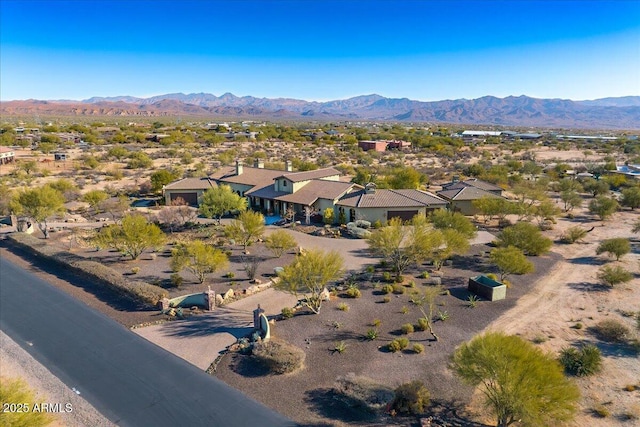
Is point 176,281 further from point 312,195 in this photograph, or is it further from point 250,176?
point 250,176

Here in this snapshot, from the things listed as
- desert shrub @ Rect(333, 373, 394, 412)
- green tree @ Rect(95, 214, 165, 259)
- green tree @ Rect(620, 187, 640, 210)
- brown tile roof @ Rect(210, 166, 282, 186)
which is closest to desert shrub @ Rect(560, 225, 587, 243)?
green tree @ Rect(620, 187, 640, 210)

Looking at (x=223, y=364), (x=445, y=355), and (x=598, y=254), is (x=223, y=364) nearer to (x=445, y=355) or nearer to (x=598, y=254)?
(x=445, y=355)

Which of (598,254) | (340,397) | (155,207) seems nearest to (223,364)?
(340,397)

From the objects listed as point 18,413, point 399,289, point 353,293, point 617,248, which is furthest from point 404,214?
point 18,413

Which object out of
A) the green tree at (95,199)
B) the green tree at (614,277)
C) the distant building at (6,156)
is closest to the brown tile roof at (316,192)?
the green tree at (95,199)

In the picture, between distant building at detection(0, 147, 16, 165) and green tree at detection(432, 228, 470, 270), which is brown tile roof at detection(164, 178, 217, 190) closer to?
green tree at detection(432, 228, 470, 270)

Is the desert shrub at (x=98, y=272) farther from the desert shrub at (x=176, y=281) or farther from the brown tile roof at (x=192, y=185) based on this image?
the brown tile roof at (x=192, y=185)
